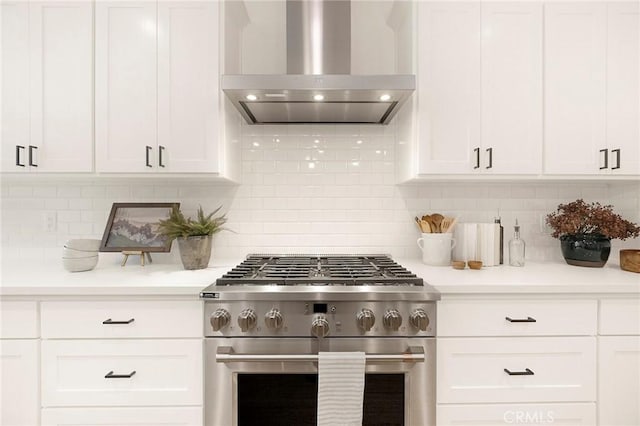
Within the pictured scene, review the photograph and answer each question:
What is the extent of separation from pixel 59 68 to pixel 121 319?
1.36m

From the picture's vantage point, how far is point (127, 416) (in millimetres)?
1509

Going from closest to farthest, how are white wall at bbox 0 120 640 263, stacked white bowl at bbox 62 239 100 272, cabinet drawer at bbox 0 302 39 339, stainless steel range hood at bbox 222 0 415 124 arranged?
cabinet drawer at bbox 0 302 39 339 < stainless steel range hood at bbox 222 0 415 124 < stacked white bowl at bbox 62 239 100 272 < white wall at bbox 0 120 640 263

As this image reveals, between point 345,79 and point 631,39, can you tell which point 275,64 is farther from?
point 631,39

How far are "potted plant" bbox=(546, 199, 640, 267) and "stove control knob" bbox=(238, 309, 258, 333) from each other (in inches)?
71.0

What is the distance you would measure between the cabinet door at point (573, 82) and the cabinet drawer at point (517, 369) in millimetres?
931

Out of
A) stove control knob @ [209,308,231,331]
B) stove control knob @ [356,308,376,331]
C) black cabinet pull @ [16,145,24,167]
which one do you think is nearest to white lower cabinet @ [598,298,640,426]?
stove control knob @ [356,308,376,331]

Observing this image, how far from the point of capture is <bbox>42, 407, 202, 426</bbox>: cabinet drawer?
1503 mm

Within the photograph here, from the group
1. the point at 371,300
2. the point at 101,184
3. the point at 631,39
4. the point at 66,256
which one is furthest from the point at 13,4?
the point at 631,39

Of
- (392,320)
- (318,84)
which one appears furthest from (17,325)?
(318,84)

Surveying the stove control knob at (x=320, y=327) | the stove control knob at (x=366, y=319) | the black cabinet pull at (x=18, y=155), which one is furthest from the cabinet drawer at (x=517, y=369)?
the black cabinet pull at (x=18, y=155)

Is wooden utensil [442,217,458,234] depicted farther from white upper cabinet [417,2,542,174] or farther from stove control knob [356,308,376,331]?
stove control knob [356,308,376,331]

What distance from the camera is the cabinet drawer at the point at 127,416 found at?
150cm

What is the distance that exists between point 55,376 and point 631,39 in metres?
3.27

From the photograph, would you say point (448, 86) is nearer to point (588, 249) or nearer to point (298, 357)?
point (588, 249)
